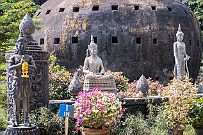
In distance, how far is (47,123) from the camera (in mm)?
11102

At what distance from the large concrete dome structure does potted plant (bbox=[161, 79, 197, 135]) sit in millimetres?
10778

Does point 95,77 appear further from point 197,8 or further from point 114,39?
point 197,8

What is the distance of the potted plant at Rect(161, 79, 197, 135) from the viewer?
1056 cm

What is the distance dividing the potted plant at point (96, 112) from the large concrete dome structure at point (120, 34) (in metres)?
12.3

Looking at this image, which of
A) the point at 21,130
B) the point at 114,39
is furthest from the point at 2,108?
the point at 114,39

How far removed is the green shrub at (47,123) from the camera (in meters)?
11.1

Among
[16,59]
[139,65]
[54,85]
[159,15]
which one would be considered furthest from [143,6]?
[16,59]

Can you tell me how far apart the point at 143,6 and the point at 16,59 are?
13.9 metres

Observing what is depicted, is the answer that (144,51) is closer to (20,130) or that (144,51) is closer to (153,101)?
(153,101)

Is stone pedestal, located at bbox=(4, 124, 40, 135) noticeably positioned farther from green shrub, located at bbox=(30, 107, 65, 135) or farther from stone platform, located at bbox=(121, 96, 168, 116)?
stone platform, located at bbox=(121, 96, 168, 116)

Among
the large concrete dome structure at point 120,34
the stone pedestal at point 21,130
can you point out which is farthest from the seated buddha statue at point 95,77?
the large concrete dome structure at point 120,34

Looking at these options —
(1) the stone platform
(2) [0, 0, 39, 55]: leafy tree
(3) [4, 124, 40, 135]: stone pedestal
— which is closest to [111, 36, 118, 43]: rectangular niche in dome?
(2) [0, 0, 39, 55]: leafy tree

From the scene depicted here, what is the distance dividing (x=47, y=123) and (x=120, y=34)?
11.3 meters

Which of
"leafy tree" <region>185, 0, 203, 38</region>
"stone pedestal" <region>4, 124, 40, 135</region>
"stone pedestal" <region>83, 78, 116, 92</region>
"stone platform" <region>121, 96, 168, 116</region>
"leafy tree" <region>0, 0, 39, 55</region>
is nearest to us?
"stone pedestal" <region>4, 124, 40, 135</region>
